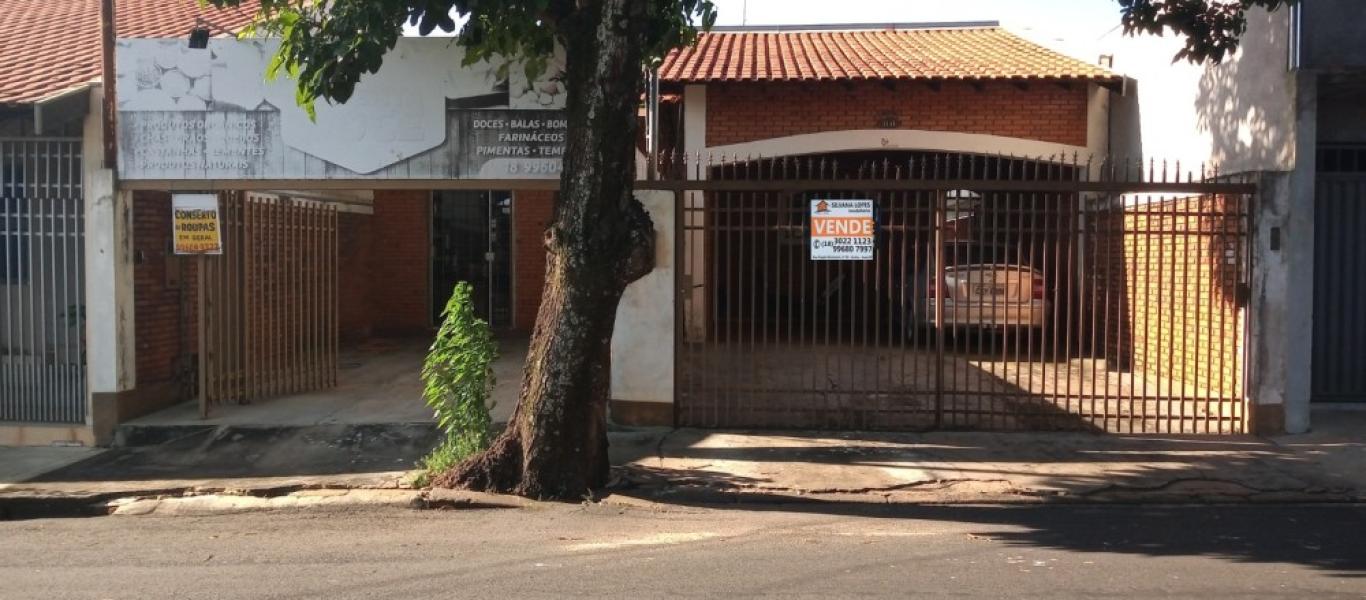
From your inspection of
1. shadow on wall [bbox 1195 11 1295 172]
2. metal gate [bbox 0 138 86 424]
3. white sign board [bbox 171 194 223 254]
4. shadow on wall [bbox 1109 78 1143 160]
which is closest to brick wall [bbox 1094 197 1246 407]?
shadow on wall [bbox 1195 11 1295 172]

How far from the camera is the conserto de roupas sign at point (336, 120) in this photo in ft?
31.6

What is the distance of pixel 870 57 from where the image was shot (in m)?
14.6

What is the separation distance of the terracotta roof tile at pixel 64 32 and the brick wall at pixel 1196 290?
864cm

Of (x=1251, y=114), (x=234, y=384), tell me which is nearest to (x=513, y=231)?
(x=234, y=384)

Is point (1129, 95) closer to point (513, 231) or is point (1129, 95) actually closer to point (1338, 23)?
point (1338, 23)

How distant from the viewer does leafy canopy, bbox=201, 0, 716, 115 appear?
24.1 ft

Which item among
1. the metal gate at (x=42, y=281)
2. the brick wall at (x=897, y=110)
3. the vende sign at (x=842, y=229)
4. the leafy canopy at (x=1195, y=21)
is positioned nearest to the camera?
the leafy canopy at (x=1195, y=21)

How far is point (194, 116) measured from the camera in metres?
9.72

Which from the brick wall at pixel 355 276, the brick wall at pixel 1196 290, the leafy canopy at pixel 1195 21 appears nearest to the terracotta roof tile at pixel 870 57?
the brick wall at pixel 1196 290

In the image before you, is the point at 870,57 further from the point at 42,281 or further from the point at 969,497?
the point at 42,281

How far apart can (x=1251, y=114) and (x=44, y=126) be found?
10627mm

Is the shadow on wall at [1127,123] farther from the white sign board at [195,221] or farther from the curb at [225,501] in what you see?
the white sign board at [195,221]

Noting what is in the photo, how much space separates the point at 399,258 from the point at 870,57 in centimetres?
782

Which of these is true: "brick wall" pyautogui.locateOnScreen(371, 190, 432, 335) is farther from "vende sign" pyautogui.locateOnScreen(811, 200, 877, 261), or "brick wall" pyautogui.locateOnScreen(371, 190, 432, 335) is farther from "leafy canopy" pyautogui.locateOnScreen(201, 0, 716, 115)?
"vende sign" pyautogui.locateOnScreen(811, 200, 877, 261)
